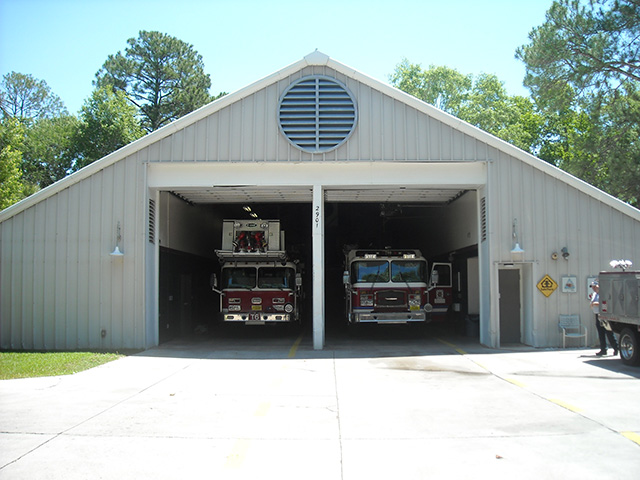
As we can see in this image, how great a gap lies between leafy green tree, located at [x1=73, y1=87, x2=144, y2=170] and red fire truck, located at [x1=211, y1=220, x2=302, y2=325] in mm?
22597

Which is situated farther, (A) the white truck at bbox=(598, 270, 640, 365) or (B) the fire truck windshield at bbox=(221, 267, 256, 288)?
(B) the fire truck windshield at bbox=(221, 267, 256, 288)

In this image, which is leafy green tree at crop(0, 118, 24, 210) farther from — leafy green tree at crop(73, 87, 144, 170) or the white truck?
the white truck

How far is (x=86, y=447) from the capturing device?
641 centimetres

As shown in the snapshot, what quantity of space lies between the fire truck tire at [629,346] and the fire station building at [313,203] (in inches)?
116

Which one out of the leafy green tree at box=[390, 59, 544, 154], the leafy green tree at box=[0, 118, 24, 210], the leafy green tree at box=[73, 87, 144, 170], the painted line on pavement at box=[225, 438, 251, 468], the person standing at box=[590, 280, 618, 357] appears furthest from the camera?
the leafy green tree at box=[390, 59, 544, 154]

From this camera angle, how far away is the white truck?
37.7ft

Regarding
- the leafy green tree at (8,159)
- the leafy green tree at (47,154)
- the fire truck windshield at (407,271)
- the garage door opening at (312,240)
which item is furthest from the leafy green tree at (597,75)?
the leafy green tree at (47,154)

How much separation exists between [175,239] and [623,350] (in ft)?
41.9

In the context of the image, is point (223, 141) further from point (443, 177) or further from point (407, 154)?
point (443, 177)

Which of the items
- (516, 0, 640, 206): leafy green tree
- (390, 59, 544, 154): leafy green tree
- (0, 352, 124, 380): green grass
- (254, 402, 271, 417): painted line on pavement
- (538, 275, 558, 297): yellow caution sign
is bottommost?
(254, 402, 271, 417): painted line on pavement

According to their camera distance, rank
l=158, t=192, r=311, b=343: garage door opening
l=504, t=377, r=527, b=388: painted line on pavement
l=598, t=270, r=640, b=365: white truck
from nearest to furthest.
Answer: l=504, t=377, r=527, b=388: painted line on pavement → l=598, t=270, r=640, b=365: white truck → l=158, t=192, r=311, b=343: garage door opening

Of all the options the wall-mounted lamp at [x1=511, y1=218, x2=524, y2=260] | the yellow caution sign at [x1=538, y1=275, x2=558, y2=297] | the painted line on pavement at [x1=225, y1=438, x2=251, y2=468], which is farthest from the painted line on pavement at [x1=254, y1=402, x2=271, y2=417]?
the yellow caution sign at [x1=538, y1=275, x2=558, y2=297]

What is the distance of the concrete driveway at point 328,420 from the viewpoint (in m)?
5.77

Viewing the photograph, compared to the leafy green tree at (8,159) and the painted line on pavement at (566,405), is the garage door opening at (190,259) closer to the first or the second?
the leafy green tree at (8,159)
